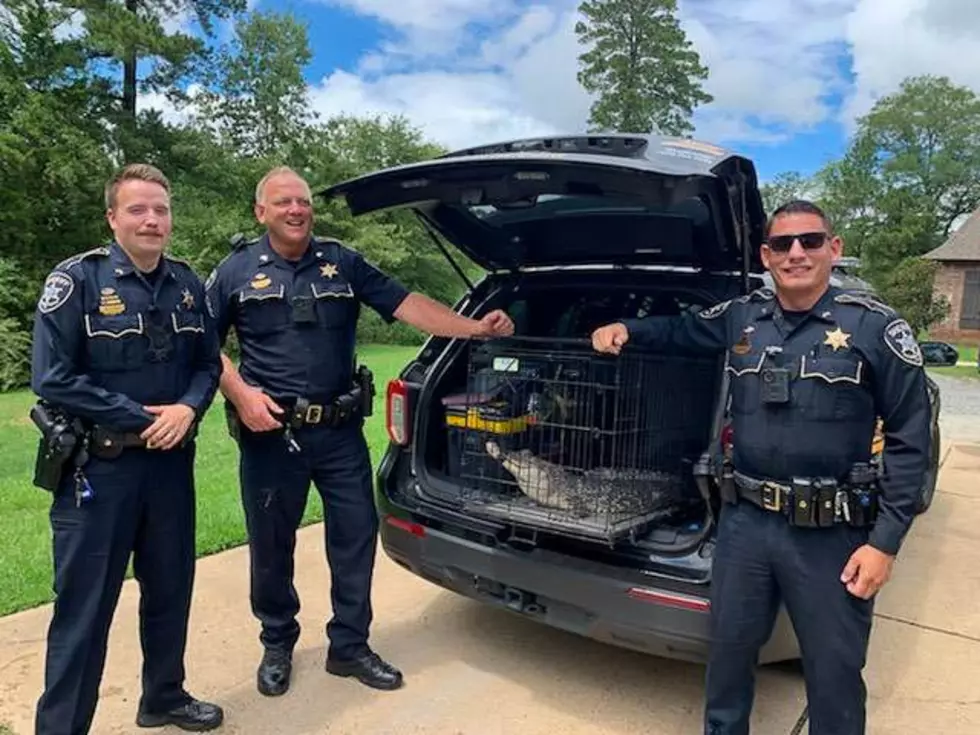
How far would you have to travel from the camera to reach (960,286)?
32.7 m

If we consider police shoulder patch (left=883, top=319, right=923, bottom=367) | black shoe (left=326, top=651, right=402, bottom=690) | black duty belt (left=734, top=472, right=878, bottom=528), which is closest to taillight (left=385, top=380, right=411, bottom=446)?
black shoe (left=326, top=651, right=402, bottom=690)

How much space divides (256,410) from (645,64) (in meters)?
40.5

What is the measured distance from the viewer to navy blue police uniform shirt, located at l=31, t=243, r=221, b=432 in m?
2.45

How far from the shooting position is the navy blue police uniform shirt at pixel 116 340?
8.02 ft

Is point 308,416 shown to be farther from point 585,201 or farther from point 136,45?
point 136,45

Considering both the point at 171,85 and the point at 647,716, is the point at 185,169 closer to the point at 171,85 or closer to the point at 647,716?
the point at 171,85

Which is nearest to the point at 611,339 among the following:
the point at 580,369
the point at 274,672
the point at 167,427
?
the point at 580,369

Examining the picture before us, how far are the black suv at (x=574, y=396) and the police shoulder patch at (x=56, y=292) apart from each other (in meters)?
1.08

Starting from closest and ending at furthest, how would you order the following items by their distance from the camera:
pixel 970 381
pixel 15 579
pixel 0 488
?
pixel 15 579 → pixel 0 488 → pixel 970 381

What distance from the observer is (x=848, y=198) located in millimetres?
46562

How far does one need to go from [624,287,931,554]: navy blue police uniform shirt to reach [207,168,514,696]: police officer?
1.19 m

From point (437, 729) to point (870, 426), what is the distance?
1.72m

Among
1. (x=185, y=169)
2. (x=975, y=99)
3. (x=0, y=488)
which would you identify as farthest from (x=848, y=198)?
(x=0, y=488)

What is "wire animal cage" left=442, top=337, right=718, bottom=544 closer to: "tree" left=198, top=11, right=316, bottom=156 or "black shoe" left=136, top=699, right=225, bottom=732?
"black shoe" left=136, top=699, right=225, bottom=732
